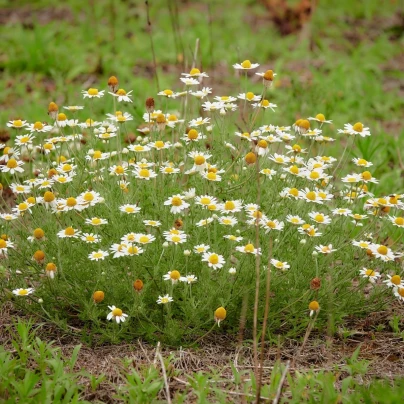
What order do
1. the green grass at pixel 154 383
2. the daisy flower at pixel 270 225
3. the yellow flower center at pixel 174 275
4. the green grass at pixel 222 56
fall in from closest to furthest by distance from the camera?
the green grass at pixel 154 383 → the yellow flower center at pixel 174 275 → the daisy flower at pixel 270 225 → the green grass at pixel 222 56

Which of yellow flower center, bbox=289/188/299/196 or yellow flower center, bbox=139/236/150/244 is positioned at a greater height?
yellow flower center, bbox=289/188/299/196

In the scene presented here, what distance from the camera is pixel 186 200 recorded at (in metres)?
2.77

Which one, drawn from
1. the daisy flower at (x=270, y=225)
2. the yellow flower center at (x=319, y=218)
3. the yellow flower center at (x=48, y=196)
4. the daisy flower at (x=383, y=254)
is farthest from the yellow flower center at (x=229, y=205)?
the yellow flower center at (x=48, y=196)

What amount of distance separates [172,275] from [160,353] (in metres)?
0.36

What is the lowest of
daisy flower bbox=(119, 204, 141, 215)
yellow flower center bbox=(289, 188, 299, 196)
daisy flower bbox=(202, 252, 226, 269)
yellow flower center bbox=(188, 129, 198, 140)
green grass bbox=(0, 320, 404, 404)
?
green grass bbox=(0, 320, 404, 404)

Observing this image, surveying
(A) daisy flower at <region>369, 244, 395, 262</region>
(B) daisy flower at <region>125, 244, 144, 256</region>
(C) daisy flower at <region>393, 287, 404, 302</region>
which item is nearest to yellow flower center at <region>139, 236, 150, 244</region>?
(B) daisy flower at <region>125, 244, 144, 256</region>

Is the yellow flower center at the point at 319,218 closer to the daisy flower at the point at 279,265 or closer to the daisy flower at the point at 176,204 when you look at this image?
the daisy flower at the point at 279,265

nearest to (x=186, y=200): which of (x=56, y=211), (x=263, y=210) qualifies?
(x=263, y=210)

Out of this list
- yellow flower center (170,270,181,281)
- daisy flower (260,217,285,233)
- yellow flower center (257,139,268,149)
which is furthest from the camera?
yellow flower center (257,139,268,149)

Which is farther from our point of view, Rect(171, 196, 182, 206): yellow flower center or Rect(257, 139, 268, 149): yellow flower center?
Rect(257, 139, 268, 149): yellow flower center

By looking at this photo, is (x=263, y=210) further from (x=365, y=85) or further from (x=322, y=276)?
(x=365, y=85)

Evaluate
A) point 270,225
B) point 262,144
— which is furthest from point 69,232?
point 262,144

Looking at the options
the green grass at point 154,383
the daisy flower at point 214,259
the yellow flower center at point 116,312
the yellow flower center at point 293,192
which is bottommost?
the green grass at point 154,383

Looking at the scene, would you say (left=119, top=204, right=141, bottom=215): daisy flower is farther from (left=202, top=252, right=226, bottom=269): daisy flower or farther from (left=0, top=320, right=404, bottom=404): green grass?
(left=0, top=320, right=404, bottom=404): green grass
